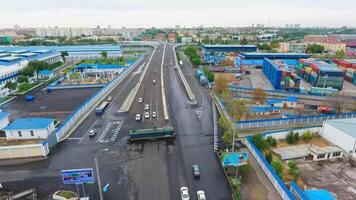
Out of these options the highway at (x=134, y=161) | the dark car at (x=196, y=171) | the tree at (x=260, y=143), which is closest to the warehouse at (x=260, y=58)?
the highway at (x=134, y=161)

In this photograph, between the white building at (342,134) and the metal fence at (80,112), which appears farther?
the metal fence at (80,112)

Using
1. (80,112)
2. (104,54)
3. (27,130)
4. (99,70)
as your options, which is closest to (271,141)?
(80,112)

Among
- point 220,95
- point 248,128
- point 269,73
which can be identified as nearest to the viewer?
point 248,128

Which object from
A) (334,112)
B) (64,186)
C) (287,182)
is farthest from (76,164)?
(334,112)

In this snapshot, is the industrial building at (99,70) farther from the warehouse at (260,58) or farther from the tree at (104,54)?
the warehouse at (260,58)

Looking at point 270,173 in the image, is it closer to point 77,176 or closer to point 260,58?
point 77,176

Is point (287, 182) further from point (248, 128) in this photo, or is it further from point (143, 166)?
point (143, 166)

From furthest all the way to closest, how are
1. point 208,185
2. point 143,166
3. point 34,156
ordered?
point 34,156 → point 143,166 → point 208,185

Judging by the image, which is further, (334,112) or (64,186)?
(334,112)
